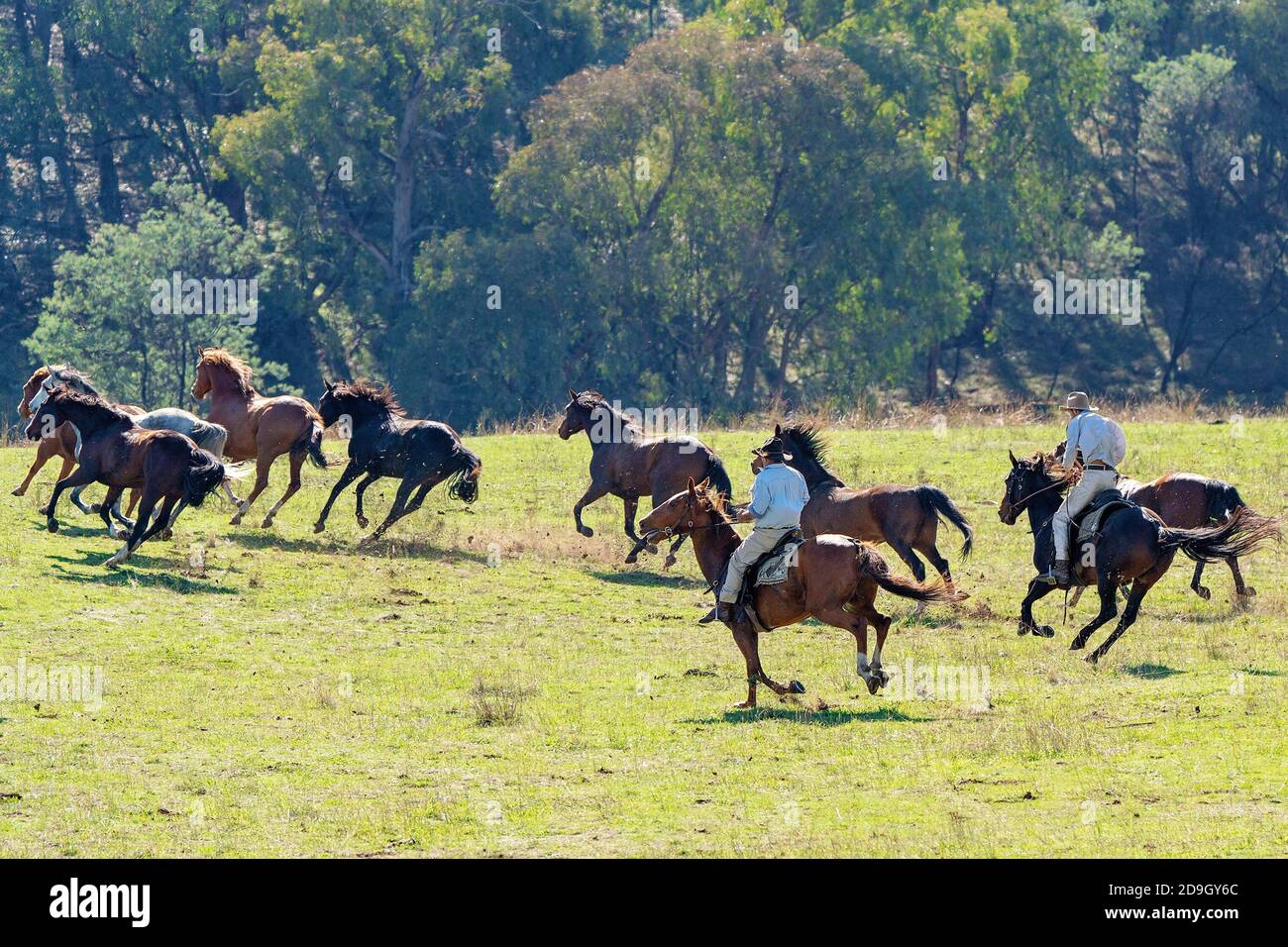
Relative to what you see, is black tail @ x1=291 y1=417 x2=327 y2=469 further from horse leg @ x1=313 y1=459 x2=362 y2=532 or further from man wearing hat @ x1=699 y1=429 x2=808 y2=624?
man wearing hat @ x1=699 y1=429 x2=808 y2=624

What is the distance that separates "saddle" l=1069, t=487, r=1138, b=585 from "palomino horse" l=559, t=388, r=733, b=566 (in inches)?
253

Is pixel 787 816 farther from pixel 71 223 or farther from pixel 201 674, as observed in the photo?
pixel 71 223

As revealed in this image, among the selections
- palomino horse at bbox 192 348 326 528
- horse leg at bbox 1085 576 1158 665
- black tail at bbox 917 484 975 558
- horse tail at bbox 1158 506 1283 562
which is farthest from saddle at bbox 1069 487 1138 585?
palomino horse at bbox 192 348 326 528

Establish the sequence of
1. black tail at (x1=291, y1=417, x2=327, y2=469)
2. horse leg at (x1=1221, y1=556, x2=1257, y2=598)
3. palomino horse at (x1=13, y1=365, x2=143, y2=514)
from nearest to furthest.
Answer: horse leg at (x1=1221, y1=556, x2=1257, y2=598) < palomino horse at (x1=13, y1=365, x2=143, y2=514) < black tail at (x1=291, y1=417, x2=327, y2=469)

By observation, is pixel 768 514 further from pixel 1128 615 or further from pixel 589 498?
pixel 589 498

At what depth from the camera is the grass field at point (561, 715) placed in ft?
41.1

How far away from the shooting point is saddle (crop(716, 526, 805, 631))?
1587 centimetres

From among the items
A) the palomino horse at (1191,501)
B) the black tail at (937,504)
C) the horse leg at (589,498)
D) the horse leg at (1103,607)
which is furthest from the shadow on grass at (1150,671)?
the horse leg at (589,498)

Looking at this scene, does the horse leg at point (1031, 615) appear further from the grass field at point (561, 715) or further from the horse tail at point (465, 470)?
the horse tail at point (465, 470)

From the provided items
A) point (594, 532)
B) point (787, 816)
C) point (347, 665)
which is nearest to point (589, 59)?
point (594, 532)

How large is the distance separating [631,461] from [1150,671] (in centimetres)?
944

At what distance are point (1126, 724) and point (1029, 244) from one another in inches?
1990

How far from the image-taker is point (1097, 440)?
58.9 ft

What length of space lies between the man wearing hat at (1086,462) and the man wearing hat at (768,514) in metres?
3.50
